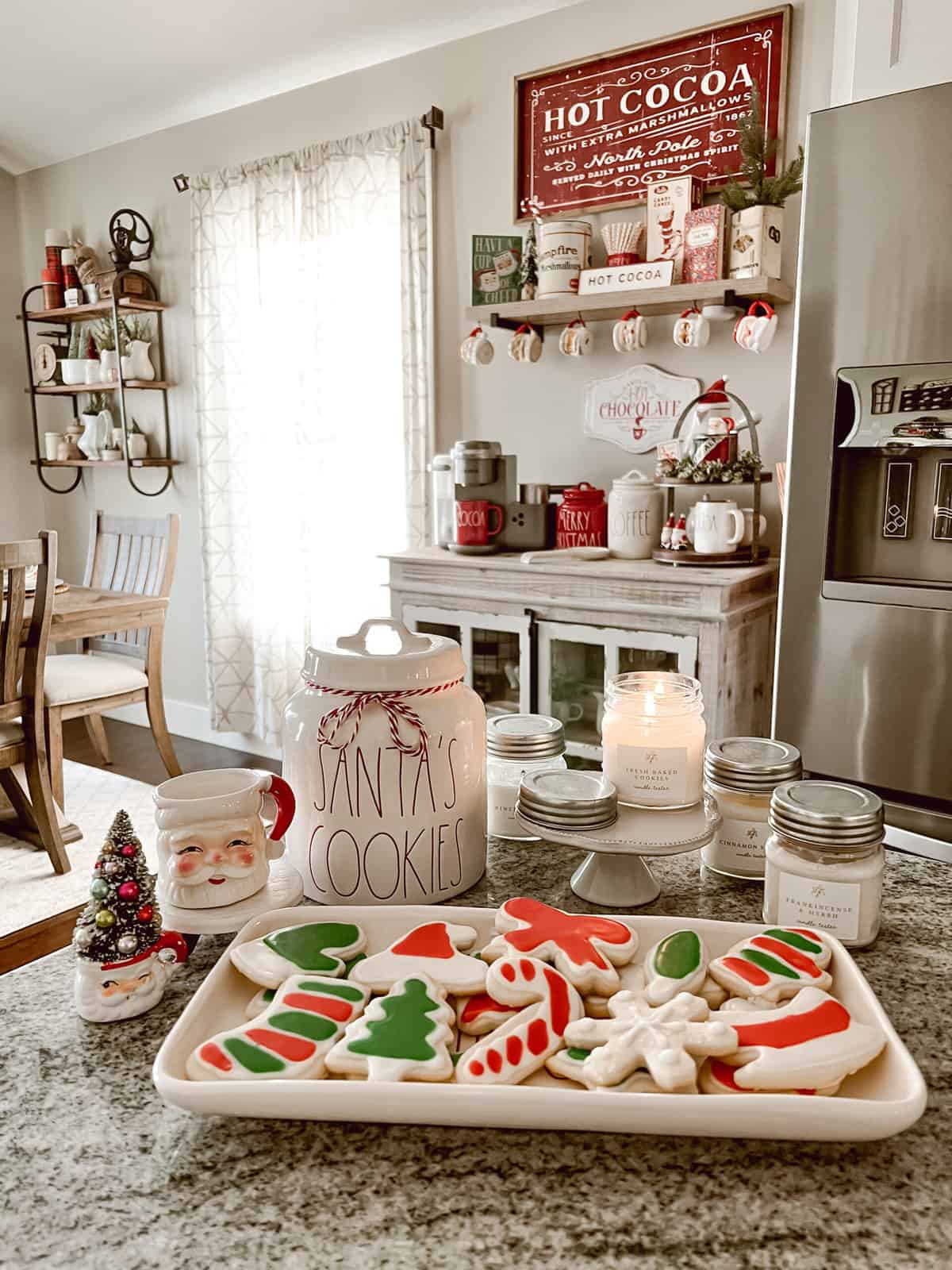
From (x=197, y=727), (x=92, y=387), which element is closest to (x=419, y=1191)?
(x=197, y=727)

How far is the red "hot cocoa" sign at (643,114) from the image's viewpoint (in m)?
2.48

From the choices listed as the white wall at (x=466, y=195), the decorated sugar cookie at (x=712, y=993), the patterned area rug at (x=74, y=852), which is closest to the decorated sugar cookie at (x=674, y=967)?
the decorated sugar cookie at (x=712, y=993)

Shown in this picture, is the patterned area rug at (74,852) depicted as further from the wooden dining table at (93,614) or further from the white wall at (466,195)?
the white wall at (466,195)

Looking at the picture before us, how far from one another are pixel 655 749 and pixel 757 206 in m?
2.01

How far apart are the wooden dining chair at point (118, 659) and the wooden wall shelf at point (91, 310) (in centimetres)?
86

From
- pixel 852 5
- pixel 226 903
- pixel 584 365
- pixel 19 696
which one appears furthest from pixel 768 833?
pixel 19 696

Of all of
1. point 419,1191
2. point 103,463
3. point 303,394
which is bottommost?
point 419,1191

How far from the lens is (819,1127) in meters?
0.52

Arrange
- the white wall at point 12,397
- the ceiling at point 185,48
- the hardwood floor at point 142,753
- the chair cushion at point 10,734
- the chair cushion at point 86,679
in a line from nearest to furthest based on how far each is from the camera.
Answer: the chair cushion at point 10,734 → the ceiling at point 185,48 → the chair cushion at point 86,679 → the hardwood floor at point 142,753 → the white wall at point 12,397

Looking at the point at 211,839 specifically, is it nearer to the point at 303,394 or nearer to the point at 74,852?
A: the point at 74,852

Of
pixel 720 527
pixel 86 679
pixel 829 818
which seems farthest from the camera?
pixel 86 679

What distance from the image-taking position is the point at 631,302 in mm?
2506

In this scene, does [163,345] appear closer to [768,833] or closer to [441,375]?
[441,375]

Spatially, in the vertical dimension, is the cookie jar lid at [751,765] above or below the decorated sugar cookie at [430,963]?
above
